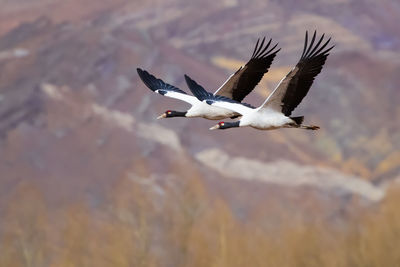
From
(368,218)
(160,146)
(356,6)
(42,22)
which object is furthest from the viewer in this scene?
(356,6)

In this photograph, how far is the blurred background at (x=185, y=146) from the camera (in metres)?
45.3

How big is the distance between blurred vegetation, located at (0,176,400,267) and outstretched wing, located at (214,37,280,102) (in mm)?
22417

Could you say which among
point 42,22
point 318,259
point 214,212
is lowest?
point 42,22

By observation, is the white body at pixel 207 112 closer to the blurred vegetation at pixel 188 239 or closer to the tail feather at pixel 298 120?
the tail feather at pixel 298 120

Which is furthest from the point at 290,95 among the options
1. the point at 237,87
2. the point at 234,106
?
the point at 237,87

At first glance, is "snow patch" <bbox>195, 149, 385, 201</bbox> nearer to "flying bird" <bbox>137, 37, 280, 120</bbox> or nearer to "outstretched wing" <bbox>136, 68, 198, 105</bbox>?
"outstretched wing" <bbox>136, 68, 198, 105</bbox>

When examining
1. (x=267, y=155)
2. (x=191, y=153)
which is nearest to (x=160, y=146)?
(x=191, y=153)

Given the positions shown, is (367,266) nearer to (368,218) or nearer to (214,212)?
(368,218)

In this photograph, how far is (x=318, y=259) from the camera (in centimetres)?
4031

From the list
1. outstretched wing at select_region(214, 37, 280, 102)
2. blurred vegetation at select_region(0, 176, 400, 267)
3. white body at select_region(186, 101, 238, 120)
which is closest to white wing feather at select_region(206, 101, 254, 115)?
white body at select_region(186, 101, 238, 120)

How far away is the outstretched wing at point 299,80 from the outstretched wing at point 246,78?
244cm

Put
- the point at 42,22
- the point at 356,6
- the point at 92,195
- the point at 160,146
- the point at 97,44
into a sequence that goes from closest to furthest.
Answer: the point at 92,195 → the point at 160,146 → the point at 97,44 → the point at 42,22 → the point at 356,6

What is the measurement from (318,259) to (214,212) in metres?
9.59

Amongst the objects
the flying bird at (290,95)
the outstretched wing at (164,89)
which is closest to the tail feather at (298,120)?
the flying bird at (290,95)
